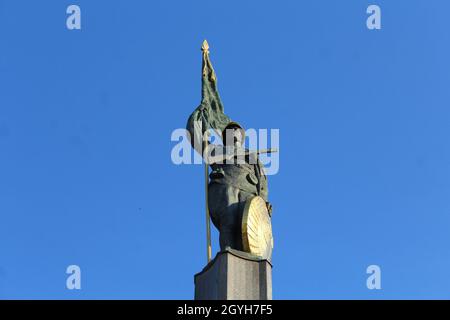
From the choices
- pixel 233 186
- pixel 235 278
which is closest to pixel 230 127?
pixel 233 186

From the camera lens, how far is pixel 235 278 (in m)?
19.8

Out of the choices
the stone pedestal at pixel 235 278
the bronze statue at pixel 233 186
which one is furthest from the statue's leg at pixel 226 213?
the stone pedestal at pixel 235 278

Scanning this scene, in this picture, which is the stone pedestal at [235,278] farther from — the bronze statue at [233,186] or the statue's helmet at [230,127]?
the statue's helmet at [230,127]

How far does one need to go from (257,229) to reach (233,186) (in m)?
1.13

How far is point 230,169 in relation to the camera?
21766 millimetres

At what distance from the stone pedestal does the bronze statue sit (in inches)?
17.3

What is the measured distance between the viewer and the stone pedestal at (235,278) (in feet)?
64.5

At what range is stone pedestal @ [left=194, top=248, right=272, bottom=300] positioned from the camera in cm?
1966

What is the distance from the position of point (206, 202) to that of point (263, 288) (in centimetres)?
263

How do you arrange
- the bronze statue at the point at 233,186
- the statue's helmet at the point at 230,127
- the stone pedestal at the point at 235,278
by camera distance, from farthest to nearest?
the statue's helmet at the point at 230,127
the bronze statue at the point at 233,186
the stone pedestal at the point at 235,278

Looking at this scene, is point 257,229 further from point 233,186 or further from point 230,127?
point 230,127
